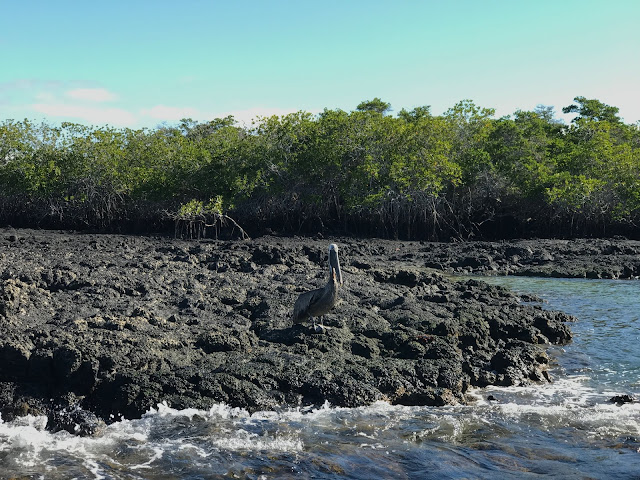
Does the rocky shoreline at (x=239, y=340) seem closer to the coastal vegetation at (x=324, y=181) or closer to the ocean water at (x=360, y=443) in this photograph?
the ocean water at (x=360, y=443)

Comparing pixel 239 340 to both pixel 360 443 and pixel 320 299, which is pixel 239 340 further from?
pixel 360 443

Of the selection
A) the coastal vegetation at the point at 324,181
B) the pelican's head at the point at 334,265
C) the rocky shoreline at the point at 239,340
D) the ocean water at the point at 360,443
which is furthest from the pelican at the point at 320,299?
the coastal vegetation at the point at 324,181

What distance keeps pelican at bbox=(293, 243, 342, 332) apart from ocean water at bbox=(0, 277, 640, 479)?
202 centimetres

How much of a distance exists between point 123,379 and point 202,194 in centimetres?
2302

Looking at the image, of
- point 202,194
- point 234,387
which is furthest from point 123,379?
point 202,194

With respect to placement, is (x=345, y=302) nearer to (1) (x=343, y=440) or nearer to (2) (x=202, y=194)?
(1) (x=343, y=440)

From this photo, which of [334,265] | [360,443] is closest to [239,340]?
[334,265]

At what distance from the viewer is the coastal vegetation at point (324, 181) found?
96.9 ft

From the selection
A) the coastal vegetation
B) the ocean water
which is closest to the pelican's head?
the ocean water

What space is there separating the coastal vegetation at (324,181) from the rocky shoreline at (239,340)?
1363 centimetres

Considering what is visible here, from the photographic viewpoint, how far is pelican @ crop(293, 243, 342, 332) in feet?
32.2

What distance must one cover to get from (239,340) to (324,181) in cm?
2124

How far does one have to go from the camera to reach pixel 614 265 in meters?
21.4

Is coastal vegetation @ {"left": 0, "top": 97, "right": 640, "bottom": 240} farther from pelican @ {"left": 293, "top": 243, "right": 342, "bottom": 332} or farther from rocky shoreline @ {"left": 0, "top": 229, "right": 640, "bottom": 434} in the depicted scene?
pelican @ {"left": 293, "top": 243, "right": 342, "bottom": 332}
